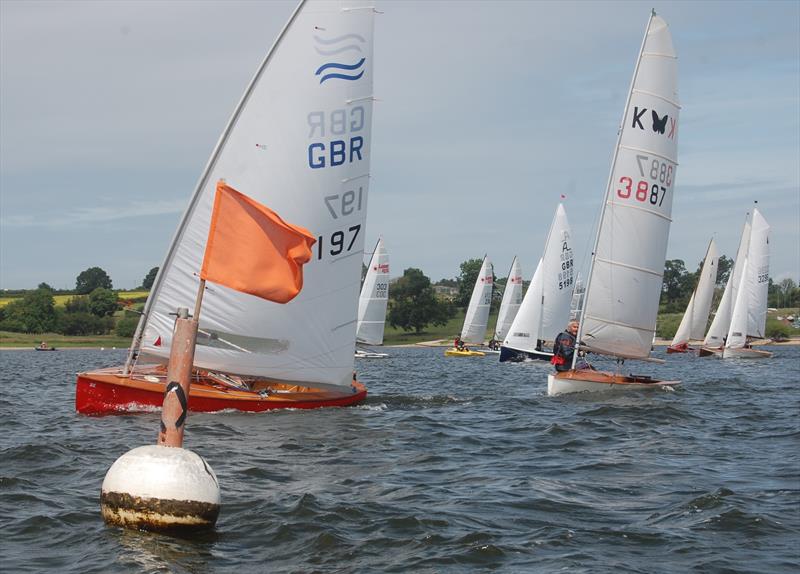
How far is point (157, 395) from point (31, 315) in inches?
4428

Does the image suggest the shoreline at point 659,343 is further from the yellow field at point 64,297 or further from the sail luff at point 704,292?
the yellow field at point 64,297

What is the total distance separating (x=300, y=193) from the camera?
1973 cm

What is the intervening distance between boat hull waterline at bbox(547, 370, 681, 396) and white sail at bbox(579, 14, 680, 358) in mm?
2087

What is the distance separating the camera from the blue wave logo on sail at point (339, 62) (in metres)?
19.9

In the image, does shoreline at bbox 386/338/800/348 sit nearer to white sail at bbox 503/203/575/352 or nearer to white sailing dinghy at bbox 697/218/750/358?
white sailing dinghy at bbox 697/218/750/358

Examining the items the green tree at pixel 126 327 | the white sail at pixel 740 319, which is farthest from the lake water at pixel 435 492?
the green tree at pixel 126 327

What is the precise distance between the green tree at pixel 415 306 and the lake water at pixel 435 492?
343ft

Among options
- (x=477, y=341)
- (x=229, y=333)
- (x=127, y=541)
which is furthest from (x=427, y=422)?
(x=477, y=341)

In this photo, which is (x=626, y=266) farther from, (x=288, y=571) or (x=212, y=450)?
(x=288, y=571)

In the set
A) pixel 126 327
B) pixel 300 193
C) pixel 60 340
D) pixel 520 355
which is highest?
pixel 300 193

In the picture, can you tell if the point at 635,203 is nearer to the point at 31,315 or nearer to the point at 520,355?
the point at 520,355

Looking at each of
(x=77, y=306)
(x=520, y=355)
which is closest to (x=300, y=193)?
(x=520, y=355)

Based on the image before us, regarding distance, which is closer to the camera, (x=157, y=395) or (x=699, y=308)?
(x=157, y=395)

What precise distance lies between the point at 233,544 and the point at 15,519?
2.52 meters
